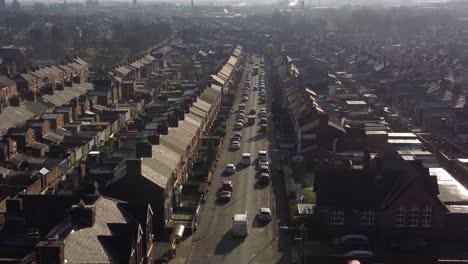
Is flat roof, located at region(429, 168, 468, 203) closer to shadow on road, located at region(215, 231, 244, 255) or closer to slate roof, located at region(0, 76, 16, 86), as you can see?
shadow on road, located at region(215, 231, 244, 255)

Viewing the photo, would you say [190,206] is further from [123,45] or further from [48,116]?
[123,45]

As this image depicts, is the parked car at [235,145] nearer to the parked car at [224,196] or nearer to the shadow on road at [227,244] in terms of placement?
the parked car at [224,196]

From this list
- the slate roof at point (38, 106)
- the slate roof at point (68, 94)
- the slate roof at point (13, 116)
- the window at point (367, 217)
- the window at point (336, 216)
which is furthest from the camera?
the slate roof at point (68, 94)

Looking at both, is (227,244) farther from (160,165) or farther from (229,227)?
(160,165)

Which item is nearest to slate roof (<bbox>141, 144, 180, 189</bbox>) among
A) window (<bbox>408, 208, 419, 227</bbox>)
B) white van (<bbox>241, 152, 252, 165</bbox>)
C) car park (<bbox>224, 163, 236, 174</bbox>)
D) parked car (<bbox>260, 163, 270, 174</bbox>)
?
car park (<bbox>224, 163, 236, 174</bbox>)

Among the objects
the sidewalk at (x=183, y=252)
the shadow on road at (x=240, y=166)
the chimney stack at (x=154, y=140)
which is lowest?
the shadow on road at (x=240, y=166)

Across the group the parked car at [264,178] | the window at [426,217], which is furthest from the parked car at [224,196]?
the window at [426,217]
